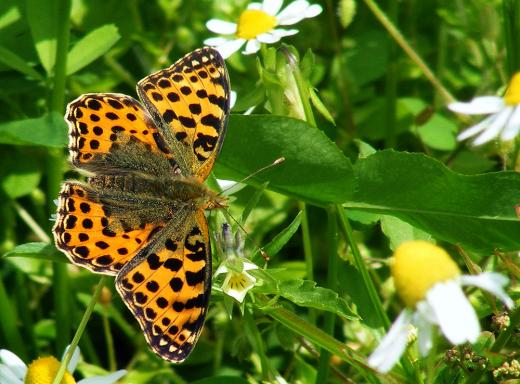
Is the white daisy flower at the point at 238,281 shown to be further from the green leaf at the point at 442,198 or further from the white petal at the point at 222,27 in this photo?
the white petal at the point at 222,27

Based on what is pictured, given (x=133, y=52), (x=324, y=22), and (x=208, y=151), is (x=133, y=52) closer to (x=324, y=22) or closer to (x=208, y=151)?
(x=324, y=22)

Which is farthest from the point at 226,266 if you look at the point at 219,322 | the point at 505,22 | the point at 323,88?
the point at 323,88

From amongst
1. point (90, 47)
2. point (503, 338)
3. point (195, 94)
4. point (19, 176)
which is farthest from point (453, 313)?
point (19, 176)

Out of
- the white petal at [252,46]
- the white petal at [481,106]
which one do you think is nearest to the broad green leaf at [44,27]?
the white petal at [252,46]

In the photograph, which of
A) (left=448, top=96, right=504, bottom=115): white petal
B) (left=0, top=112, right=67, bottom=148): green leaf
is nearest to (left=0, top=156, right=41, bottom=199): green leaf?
(left=0, top=112, right=67, bottom=148): green leaf

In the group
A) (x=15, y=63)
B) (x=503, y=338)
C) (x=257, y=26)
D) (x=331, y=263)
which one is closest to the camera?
(x=503, y=338)

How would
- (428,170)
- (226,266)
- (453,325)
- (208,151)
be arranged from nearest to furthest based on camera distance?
(453,325), (226,266), (428,170), (208,151)

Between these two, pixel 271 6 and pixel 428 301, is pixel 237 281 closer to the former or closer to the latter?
pixel 428 301
